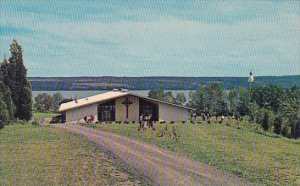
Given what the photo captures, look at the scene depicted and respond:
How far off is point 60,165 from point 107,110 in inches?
1546

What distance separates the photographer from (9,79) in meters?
55.1

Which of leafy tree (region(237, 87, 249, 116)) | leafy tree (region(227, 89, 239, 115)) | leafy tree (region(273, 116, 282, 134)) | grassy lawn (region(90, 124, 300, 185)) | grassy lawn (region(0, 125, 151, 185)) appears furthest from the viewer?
leafy tree (region(227, 89, 239, 115))

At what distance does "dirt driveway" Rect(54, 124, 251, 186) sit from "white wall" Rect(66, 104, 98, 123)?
103ft

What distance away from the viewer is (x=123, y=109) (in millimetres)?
60219

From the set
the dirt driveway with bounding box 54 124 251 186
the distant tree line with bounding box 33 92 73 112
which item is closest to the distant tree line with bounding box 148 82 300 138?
the distant tree line with bounding box 33 92 73 112

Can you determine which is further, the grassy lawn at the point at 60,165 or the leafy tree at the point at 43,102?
the leafy tree at the point at 43,102

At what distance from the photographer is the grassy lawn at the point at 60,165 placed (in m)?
17.5

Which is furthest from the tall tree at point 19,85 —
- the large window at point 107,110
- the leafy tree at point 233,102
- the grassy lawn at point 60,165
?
the leafy tree at point 233,102

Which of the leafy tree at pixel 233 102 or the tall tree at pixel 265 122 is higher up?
the leafy tree at pixel 233 102

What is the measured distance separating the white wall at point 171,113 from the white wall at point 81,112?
7.12 meters

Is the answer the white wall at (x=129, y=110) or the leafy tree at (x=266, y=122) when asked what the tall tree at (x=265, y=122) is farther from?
the white wall at (x=129, y=110)

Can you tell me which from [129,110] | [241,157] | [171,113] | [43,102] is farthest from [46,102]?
[241,157]

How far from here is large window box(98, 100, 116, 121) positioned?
5997 centimetres

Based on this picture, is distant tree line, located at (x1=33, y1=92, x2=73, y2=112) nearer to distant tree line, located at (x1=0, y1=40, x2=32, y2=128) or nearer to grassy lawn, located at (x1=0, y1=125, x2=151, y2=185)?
distant tree line, located at (x1=0, y1=40, x2=32, y2=128)
